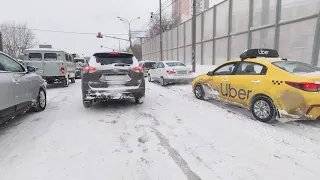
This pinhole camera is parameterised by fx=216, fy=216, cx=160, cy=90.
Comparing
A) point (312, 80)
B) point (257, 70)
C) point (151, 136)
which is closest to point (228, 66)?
point (257, 70)

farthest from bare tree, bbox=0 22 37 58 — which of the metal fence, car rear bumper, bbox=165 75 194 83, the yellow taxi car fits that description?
the yellow taxi car

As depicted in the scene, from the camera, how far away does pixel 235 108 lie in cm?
642

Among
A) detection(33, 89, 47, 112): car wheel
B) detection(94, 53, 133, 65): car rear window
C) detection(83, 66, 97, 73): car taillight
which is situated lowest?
detection(33, 89, 47, 112): car wheel

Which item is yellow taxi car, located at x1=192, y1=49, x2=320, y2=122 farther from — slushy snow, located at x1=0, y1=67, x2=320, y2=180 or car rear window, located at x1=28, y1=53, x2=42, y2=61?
car rear window, located at x1=28, y1=53, x2=42, y2=61

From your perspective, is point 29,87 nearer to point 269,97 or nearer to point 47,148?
point 47,148

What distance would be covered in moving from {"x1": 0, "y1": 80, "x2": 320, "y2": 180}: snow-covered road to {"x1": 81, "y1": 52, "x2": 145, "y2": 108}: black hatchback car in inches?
23.0

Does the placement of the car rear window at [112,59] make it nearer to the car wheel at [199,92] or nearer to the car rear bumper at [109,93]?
the car rear bumper at [109,93]

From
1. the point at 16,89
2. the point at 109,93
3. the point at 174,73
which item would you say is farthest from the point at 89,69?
the point at 174,73

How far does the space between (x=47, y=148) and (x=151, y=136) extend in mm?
1827

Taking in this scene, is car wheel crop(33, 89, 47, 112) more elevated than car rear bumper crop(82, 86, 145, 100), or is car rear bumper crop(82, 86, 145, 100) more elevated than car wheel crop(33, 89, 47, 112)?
car rear bumper crop(82, 86, 145, 100)

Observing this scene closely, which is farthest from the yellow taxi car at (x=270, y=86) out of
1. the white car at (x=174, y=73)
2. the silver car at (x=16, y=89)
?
the silver car at (x=16, y=89)

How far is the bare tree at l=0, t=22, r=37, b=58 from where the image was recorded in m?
48.9

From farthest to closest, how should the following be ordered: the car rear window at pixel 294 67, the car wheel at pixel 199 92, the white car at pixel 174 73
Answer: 1. the white car at pixel 174 73
2. the car wheel at pixel 199 92
3. the car rear window at pixel 294 67

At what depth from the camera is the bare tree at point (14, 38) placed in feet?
161
